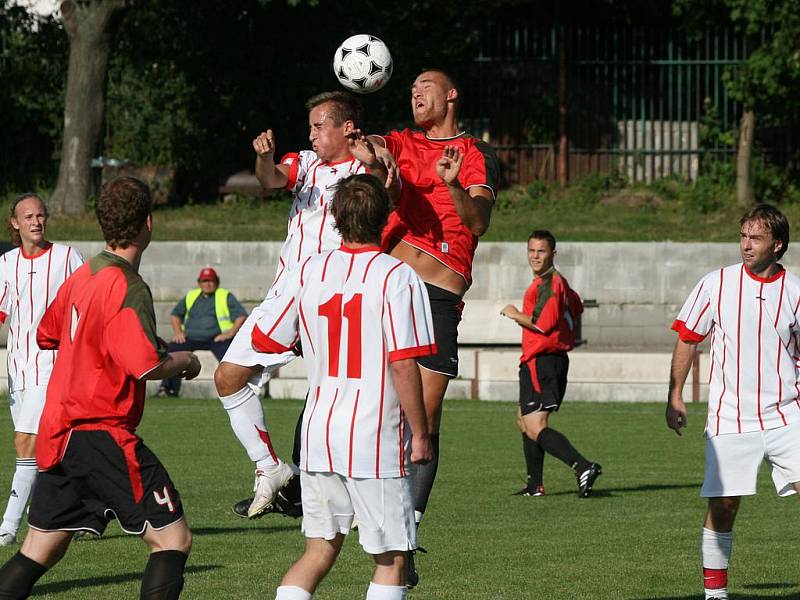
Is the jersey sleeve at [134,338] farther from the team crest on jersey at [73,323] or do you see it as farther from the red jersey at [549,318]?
the red jersey at [549,318]

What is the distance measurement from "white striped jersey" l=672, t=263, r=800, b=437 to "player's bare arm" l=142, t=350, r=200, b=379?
258 centimetres

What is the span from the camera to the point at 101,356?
19.0 ft

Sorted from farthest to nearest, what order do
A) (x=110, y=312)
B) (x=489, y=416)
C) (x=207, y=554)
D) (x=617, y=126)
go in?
(x=617, y=126)
(x=489, y=416)
(x=207, y=554)
(x=110, y=312)

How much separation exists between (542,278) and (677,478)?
7.28 ft

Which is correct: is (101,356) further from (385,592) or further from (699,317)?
(699,317)

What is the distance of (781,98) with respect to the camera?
85.4 feet

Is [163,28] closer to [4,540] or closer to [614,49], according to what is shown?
[614,49]

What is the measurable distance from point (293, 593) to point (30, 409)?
12.9 feet

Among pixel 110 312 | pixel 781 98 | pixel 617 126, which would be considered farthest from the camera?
pixel 617 126

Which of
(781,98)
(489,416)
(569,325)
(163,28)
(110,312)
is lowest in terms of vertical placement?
(489,416)

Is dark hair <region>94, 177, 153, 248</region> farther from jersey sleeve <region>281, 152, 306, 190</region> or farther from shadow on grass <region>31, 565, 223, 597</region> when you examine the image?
shadow on grass <region>31, 565, 223, 597</region>

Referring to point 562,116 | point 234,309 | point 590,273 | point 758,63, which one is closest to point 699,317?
point 234,309

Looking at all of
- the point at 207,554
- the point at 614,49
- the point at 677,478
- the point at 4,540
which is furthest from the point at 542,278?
the point at 614,49

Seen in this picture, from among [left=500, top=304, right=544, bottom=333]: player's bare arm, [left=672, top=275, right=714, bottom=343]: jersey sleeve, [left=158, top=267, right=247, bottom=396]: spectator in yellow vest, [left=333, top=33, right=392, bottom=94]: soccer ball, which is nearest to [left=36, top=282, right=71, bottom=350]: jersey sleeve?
[left=333, top=33, right=392, bottom=94]: soccer ball
